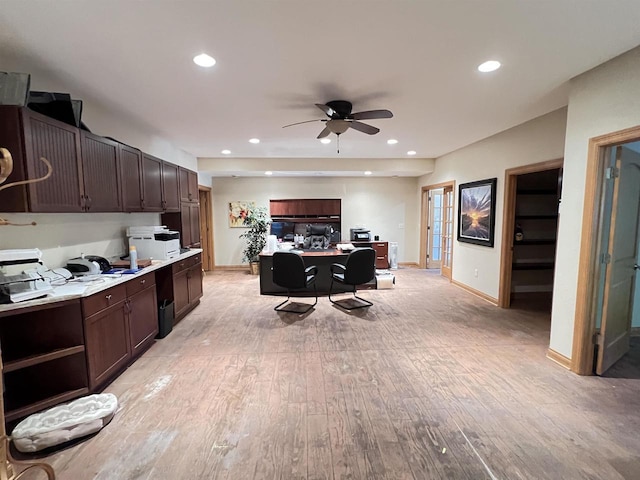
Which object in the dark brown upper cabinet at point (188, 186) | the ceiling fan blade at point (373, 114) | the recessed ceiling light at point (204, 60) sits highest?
the recessed ceiling light at point (204, 60)

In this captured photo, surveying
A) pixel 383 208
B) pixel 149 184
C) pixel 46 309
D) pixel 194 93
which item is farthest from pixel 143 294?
pixel 383 208

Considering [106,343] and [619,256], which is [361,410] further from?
[619,256]

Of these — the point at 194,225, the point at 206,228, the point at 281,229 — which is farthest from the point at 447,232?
the point at 206,228

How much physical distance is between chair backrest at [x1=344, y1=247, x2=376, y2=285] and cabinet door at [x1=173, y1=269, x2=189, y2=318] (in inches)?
87.4

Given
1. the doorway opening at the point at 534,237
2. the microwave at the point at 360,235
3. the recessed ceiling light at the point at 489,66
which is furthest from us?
the microwave at the point at 360,235

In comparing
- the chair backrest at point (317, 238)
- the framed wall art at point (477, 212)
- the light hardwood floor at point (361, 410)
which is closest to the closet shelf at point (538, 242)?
the framed wall art at point (477, 212)

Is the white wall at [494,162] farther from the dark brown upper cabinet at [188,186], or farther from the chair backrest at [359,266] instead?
the dark brown upper cabinet at [188,186]

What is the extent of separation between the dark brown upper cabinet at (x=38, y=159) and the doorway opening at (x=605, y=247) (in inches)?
165

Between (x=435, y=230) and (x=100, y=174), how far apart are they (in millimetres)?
6832

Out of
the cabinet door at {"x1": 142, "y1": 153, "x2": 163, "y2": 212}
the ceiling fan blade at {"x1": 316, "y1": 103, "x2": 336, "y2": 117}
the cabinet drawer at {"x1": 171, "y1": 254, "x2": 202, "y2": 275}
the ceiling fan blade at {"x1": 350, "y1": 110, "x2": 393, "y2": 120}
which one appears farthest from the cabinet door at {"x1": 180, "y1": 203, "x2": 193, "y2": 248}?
the ceiling fan blade at {"x1": 350, "y1": 110, "x2": 393, "y2": 120}

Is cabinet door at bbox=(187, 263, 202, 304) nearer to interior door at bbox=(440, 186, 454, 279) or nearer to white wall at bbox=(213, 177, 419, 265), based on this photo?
white wall at bbox=(213, 177, 419, 265)

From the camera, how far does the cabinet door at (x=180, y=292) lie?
3777 mm

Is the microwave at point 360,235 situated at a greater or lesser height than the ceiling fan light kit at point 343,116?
lesser

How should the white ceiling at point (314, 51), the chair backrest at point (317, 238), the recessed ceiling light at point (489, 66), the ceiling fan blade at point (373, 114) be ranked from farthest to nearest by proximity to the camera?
the chair backrest at point (317, 238), the ceiling fan blade at point (373, 114), the recessed ceiling light at point (489, 66), the white ceiling at point (314, 51)
